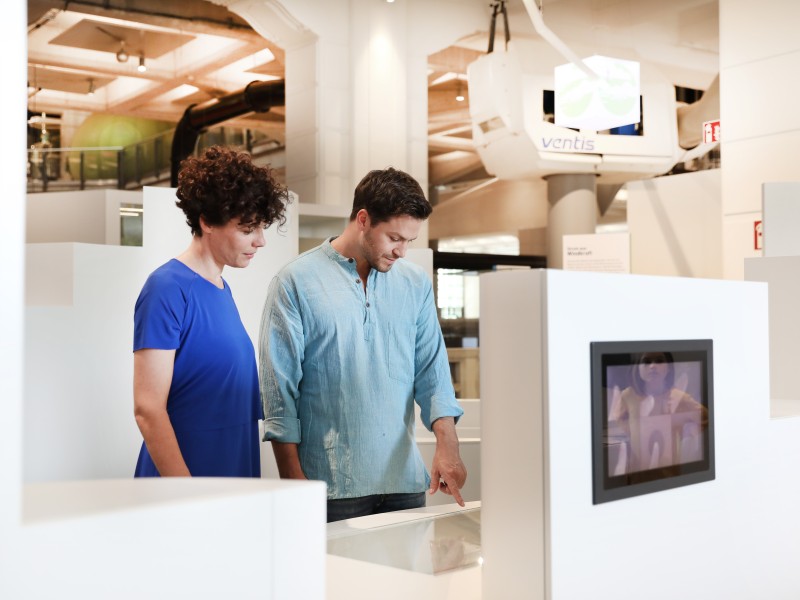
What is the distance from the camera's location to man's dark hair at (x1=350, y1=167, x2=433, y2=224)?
2.25 metres

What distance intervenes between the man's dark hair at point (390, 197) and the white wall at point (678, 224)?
4919 millimetres

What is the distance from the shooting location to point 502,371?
1853 mm

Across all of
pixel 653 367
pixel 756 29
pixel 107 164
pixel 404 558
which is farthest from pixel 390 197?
pixel 107 164

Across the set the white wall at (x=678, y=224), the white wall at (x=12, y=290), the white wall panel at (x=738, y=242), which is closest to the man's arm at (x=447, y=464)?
the white wall at (x=12, y=290)

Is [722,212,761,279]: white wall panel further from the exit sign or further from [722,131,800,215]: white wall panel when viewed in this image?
the exit sign

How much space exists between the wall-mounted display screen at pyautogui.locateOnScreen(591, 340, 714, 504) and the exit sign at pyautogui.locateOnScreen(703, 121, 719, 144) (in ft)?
16.9

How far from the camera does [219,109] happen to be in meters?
8.95

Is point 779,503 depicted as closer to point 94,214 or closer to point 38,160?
point 94,214

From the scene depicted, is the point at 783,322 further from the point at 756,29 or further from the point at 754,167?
the point at 756,29

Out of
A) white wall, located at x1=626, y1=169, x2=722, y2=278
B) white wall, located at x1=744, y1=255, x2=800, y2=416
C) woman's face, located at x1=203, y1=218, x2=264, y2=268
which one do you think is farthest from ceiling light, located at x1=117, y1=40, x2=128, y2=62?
woman's face, located at x1=203, y1=218, x2=264, y2=268

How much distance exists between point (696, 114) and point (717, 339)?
572 centimetres

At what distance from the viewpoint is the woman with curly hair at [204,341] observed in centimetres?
178

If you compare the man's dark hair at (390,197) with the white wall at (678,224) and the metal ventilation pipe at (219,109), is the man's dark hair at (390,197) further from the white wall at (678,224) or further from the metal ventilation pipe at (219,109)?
the metal ventilation pipe at (219,109)

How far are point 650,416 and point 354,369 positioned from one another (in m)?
A: 0.72
